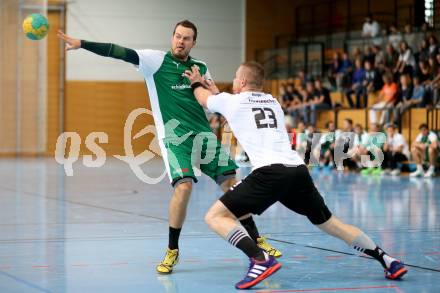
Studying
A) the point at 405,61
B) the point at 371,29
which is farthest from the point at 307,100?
the point at 405,61

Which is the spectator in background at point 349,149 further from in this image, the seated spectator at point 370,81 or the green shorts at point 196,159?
the green shorts at point 196,159

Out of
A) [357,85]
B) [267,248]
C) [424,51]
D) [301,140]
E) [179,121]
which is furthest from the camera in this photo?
[357,85]

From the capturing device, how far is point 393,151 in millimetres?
21500

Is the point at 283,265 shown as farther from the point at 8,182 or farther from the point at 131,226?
the point at 8,182

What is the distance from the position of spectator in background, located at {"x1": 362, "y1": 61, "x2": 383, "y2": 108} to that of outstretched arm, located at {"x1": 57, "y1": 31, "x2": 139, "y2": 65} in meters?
18.3

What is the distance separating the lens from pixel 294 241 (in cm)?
888

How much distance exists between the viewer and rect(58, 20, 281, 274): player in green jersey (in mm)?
7227

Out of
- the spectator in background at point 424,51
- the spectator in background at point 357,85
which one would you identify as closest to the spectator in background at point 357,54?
the spectator in background at point 357,85

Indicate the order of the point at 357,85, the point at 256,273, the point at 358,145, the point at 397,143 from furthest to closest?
the point at 357,85, the point at 358,145, the point at 397,143, the point at 256,273

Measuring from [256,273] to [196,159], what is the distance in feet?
5.22

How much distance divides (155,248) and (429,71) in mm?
15959

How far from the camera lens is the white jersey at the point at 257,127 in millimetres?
6398

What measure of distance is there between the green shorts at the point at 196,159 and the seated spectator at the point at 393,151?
559 inches

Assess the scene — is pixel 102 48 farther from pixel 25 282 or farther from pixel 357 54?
pixel 357 54
